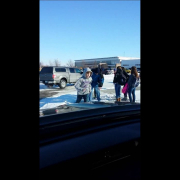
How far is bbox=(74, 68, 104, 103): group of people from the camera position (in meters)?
8.14

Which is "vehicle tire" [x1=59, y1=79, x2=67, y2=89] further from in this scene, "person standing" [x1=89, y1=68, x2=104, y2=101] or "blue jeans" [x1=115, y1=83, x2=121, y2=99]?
"blue jeans" [x1=115, y1=83, x2=121, y2=99]

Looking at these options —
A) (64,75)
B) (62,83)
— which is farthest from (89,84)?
(64,75)

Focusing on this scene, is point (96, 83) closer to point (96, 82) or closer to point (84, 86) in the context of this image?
point (96, 82)

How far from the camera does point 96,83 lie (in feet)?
28.9

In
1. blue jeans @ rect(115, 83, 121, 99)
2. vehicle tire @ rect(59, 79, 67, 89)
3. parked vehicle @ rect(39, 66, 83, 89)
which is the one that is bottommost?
blue jeans @ rect(115, 83, 121, 99)

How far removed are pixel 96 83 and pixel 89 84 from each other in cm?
41

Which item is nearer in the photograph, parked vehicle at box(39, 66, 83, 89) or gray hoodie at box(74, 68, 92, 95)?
gray hoodie at box(74, 68, 92, 95)

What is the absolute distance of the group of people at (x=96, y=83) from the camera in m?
8.08

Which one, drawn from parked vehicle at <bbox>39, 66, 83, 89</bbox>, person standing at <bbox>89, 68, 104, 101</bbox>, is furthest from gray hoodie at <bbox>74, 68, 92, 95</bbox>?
parked vehicle at <bbox>39, 66, 83, 89</bbox>

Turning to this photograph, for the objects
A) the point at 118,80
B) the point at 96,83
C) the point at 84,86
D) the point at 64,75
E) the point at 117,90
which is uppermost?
the point at 64,75

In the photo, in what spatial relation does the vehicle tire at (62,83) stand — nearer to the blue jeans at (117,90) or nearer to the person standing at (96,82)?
the person standing at (96,82)
